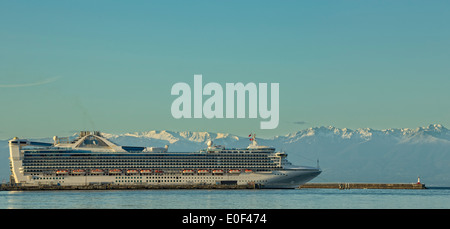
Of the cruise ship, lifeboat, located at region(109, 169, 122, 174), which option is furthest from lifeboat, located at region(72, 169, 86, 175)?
lifeboat, located at region(109, 169, 122, 174)

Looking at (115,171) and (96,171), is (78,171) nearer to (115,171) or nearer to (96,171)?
(96,171)

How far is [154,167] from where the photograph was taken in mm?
135375

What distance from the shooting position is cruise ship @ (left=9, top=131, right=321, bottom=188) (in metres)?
133

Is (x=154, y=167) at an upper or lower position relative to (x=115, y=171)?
upper

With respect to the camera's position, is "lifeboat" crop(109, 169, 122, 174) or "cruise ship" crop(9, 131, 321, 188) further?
"lifeboat" crop(109, 169, 122, 174)

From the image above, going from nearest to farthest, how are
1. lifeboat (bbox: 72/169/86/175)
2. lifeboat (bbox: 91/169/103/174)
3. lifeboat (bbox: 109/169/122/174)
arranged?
lifeboat (bbox: 109/169/122/174), lifeboat (bbox: 91/169/103/174), lifeboat (bbox: 72/169/86/175)

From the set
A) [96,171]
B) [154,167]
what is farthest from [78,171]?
[154,167]

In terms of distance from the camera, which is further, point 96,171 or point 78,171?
point 78,171

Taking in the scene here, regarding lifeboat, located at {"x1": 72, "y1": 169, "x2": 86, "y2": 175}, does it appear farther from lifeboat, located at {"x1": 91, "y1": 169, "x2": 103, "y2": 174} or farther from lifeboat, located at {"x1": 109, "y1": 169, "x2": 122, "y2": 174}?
lifeboat, located at {"x1": 109, "y1": 169, "x2": 122, "y2": 174}

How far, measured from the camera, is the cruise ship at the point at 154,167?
132875 millimetres

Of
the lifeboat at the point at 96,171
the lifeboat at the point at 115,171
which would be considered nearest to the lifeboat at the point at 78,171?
the lifeboat at the point at 96,171

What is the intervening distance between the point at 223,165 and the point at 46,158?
35.8 meters
